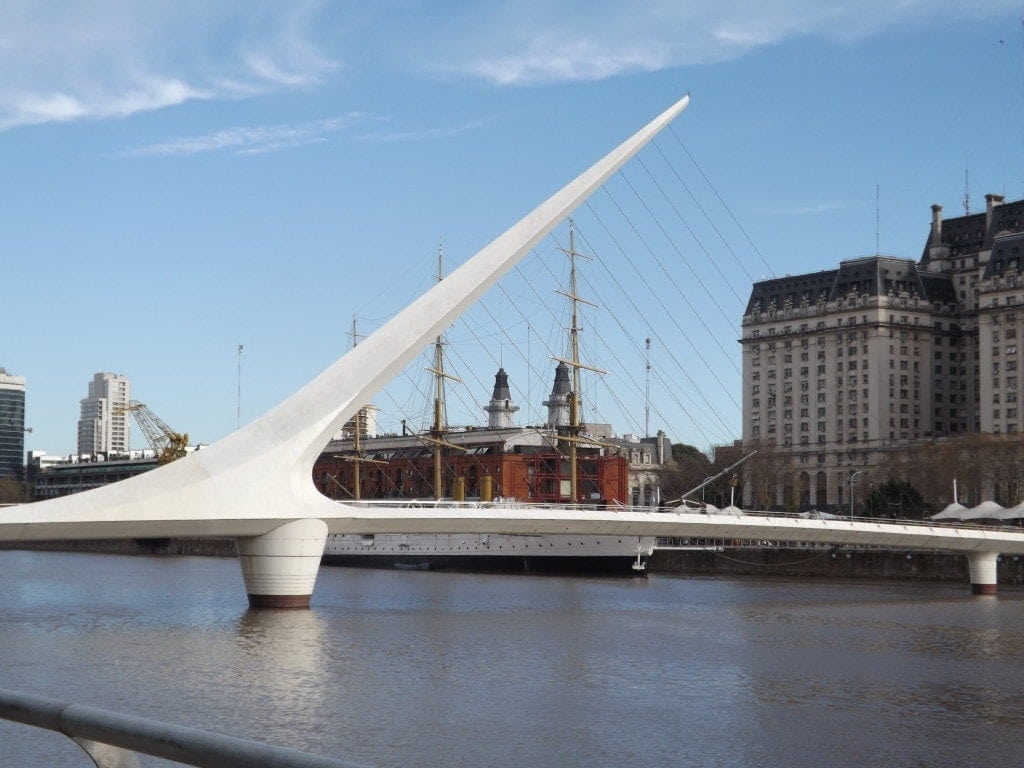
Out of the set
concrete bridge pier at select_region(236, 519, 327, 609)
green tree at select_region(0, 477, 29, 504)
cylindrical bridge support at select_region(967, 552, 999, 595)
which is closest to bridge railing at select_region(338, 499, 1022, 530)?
cylindrical bridge support at select_region(967, 552, 999, 595)

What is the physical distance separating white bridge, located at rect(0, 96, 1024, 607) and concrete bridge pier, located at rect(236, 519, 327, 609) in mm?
21

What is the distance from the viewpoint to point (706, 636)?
989 inches

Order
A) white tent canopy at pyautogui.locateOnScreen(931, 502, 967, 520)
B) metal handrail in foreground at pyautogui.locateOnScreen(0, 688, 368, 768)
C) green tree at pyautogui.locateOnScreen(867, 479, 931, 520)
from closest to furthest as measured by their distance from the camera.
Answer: metal handrail in foreground at pyautogui.locateOnScreen(0, 688, 368, 768) → white tent canopy at pyautogui.locateOnScreen(931, 502, 967, 520) → green tree at pyautogui.locateOnScreen(867, 479, 931, 520)

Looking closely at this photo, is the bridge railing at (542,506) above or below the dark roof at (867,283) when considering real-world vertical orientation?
below

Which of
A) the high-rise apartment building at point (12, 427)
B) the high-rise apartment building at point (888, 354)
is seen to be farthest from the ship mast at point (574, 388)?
the high-rise apartment building at point (12, 427)

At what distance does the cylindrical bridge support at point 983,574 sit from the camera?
40.7 meters

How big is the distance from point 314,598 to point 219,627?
9288 millimetres

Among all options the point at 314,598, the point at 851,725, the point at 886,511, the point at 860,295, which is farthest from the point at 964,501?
the point at 851,725

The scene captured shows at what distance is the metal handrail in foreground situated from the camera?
9.31ft

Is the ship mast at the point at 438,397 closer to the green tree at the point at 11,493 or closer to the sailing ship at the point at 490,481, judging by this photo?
the sailing ship at the point at 490,481

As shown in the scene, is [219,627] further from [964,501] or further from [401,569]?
[964,501]

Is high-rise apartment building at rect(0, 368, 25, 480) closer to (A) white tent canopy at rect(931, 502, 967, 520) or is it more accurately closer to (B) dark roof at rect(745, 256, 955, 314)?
Answer: (B) dark roof at rect(745, 256, 955, 314)

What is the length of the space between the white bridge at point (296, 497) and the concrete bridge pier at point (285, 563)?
2 centimetres

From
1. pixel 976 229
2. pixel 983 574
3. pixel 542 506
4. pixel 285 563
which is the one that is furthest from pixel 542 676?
pixel 976 229
